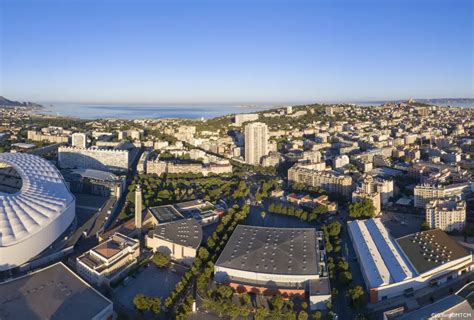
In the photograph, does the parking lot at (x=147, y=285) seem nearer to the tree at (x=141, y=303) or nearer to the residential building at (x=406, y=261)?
the tree at (x=141, y=303)

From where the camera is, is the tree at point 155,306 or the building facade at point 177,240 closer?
the tree at point 155,306

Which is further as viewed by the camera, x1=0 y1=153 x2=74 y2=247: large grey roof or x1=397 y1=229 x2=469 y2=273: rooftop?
x1=397 y1=229 x2=469 y2=273: rooftop

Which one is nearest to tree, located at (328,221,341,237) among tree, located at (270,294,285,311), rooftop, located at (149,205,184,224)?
tree, located at (270,294,285,311)

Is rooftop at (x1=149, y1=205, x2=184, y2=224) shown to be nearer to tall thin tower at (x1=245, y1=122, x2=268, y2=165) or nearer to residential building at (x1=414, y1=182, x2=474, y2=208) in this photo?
residential building at (x1=414, y1=182, x2=474, y2=208)

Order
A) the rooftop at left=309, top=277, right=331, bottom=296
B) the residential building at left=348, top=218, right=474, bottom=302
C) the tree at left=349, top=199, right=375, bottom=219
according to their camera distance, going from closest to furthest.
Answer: the rooftop at left=309, top=277, right=331, bottom=296, the residential building at left=348, top=218, right=474, bottom=302, the tree at left=349, top=199, right=375, bottom=219

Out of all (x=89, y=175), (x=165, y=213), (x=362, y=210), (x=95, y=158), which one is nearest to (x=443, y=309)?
(x=362, y=210)

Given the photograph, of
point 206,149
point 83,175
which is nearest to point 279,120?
point 206,149

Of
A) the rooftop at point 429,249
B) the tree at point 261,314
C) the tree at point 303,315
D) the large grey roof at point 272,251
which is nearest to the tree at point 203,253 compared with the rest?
the large grey roof at point 272,251
